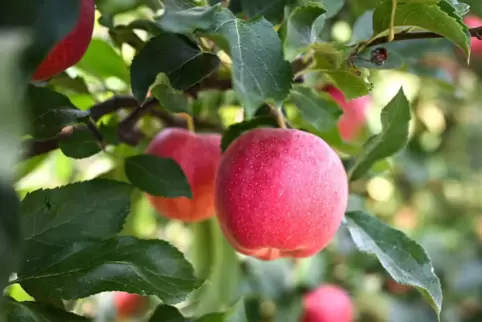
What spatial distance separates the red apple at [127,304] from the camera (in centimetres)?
136

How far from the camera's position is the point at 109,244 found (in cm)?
52

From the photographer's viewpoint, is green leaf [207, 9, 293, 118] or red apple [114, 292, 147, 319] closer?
green leaf [207, 9, 293, 118]

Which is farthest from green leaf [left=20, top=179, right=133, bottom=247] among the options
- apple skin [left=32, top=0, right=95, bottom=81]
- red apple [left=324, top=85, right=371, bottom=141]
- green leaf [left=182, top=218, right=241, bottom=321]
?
red apple [left=324, top=85, right=371, bottom=141]

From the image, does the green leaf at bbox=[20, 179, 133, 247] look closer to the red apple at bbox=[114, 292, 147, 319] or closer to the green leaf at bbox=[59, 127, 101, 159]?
the green leaf at bbox=[59, 127, 101, 159]

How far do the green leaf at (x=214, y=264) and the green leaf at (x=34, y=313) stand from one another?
44 cm

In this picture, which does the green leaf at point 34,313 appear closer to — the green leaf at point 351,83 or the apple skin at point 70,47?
the apple skin at point 70,47

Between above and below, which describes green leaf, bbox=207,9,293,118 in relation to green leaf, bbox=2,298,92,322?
above

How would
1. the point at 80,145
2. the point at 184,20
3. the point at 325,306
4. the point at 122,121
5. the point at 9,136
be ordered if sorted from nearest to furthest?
the point at 9,136 < the point at 184,20 < the point at 80,145 < the point at 122,121 < the point at 325,306

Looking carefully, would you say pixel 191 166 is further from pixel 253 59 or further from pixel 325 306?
pixel 325 306

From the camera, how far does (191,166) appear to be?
70cm

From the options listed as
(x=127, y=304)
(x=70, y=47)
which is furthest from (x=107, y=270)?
(x=127, y=304)

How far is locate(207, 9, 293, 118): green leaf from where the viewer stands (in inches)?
15.3

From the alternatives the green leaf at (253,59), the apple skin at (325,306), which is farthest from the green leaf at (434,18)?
the apple skin at (325,306)

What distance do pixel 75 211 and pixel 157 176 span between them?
11 cm
